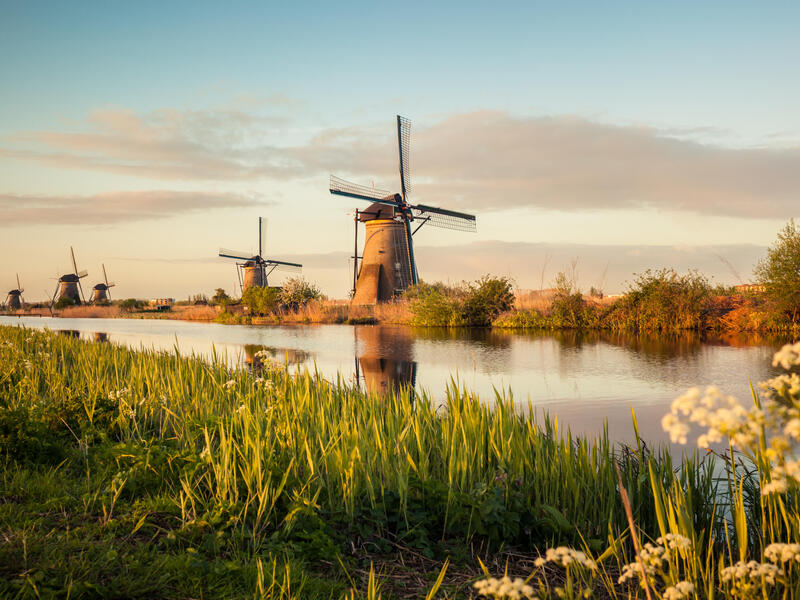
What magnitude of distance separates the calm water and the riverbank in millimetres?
972

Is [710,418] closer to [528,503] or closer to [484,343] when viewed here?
[528,503]

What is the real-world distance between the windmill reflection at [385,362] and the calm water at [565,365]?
0.02 metres

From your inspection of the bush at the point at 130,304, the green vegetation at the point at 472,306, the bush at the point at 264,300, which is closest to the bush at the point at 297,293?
the bush at the point at 264,300

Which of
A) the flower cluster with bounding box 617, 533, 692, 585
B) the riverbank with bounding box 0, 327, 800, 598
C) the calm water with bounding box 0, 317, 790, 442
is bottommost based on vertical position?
the calm water with bounding box 0, 317, 790, 442

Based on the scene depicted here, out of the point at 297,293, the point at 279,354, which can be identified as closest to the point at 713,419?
the point at 279,354

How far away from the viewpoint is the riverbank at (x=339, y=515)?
8.37 feet

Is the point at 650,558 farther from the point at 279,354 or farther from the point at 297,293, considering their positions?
the point at 297,293

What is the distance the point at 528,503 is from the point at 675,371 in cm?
987

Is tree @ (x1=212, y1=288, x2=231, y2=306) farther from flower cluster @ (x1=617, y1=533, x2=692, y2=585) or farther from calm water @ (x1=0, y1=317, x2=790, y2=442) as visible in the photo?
flower cluster @ (x1=617, y1=533, x2=692, y2=585)

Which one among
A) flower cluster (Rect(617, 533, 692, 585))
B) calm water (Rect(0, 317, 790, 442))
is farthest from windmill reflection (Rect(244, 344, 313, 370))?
flower cluster (Rect(617, 533, 692, 585))

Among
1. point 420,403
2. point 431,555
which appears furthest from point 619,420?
point 431,555

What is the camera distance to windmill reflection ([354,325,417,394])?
10.6 m

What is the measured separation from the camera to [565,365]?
12961 mm

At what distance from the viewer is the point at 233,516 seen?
2.93 metres
